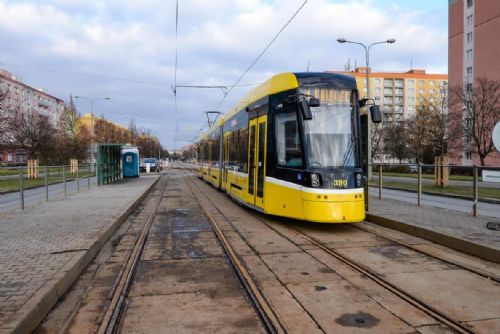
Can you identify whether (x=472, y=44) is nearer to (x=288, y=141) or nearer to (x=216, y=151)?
(x=216, y=151)

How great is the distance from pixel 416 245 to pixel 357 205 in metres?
1.58

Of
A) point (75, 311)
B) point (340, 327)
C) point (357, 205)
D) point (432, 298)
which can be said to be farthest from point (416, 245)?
point (75, 311)

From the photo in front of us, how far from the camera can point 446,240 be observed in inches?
312

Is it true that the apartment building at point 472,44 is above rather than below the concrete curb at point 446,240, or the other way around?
above

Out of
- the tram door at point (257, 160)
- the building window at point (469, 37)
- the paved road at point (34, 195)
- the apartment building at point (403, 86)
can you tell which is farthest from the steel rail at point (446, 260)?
the apartment building at point (403, 86)

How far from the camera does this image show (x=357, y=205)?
9.22 meters

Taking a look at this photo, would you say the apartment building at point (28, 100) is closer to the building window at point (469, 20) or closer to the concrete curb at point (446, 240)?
the building window at point (469, 20)

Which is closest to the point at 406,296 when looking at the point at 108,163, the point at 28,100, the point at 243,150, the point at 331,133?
the point at 331,133

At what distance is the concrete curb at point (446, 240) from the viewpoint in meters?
6.89

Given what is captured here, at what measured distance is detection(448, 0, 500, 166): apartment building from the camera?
57.5 meters

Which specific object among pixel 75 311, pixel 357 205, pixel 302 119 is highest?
pixel 302 119

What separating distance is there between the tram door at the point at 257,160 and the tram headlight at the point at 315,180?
181cm

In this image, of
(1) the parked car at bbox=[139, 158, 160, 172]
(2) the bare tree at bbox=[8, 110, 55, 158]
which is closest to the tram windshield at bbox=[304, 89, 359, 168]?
(2) the bare tree at bbox=[8, 110, 55, 158]

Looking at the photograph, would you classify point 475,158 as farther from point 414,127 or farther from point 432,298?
→ point 432,298
